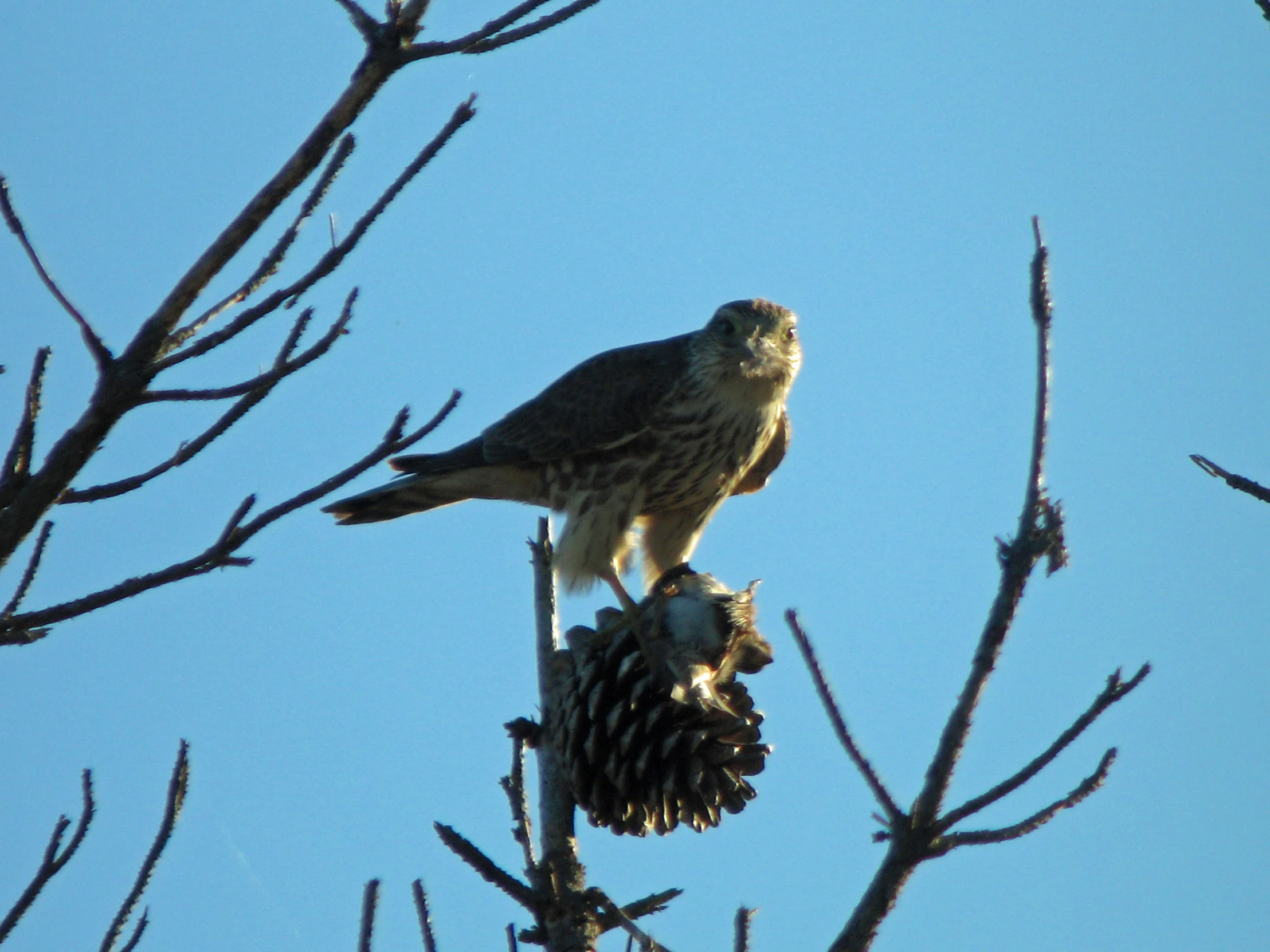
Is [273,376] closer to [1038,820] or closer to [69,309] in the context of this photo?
[69,309]

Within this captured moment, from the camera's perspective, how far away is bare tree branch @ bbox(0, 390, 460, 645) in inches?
68.7

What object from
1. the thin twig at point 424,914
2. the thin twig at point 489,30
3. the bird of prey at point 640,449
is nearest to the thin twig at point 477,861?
the thin twig at point 424,914

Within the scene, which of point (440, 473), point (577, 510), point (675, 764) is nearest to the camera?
point (675, 764)

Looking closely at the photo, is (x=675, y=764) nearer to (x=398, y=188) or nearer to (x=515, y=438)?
(x=398, y=188)

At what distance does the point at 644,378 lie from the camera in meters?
5.14

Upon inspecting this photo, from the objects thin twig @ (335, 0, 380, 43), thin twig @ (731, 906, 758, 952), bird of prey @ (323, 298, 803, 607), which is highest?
bird of prey @ (323, 298, 803, 607)

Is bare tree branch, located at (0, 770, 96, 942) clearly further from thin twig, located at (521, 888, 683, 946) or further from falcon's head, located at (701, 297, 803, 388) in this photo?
falcon's head, located at (701, 297, 803, 388)

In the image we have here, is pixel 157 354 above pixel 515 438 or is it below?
below

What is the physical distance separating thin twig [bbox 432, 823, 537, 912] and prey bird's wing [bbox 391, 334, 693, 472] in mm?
2930

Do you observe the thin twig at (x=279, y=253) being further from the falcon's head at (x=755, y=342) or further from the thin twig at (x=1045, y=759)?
the falcon's head at (x=755, y=342)

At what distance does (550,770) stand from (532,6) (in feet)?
4.82

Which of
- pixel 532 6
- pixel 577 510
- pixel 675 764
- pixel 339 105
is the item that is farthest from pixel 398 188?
pixel 577 510

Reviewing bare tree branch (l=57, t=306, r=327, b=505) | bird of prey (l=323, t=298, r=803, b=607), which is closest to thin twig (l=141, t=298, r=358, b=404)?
bare tree branch (l=57, t=306, r=327, b=505)

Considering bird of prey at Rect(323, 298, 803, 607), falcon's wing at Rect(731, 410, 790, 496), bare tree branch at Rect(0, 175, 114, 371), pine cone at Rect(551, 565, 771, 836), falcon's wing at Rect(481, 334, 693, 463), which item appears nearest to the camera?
bare tree branch at Rect(0, 175, 114, 371)
